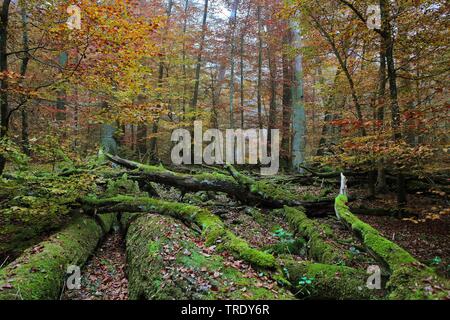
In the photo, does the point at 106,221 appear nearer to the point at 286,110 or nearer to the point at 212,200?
the point at 212,200

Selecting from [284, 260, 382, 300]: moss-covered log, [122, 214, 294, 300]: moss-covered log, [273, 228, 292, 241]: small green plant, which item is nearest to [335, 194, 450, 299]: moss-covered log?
[284, 260, 382, 300]: moss-covered log

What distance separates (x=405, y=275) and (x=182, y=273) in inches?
111

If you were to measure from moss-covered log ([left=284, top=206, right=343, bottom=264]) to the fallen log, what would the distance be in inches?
38.3

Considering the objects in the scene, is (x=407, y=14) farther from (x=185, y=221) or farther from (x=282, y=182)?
(x=185, y=221)

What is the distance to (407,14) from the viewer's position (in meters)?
7.08

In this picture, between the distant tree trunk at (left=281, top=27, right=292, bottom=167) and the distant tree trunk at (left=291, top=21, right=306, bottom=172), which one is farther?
the distant tree trunk at (left=281, top=27, right=292, bottom=167)

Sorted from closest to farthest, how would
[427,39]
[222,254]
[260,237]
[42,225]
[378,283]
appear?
[378,283]
[222,254]
[42,225]
[260,237]
[427,39]

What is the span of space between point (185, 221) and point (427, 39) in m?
7.64

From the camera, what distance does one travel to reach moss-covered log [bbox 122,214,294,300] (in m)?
3.35

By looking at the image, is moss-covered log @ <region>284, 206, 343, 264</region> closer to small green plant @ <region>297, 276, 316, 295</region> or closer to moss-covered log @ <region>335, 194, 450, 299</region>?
moss-covered log @ <region>335, 194, 450, 299</region>

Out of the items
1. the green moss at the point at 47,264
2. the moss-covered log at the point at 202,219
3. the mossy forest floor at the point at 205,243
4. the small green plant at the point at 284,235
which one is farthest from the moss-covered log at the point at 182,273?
the small green plant at the point at 284,235

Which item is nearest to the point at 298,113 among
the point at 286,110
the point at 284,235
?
the point at 286,110

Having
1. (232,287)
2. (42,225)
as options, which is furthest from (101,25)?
(232,287)

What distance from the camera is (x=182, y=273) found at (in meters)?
3.66
